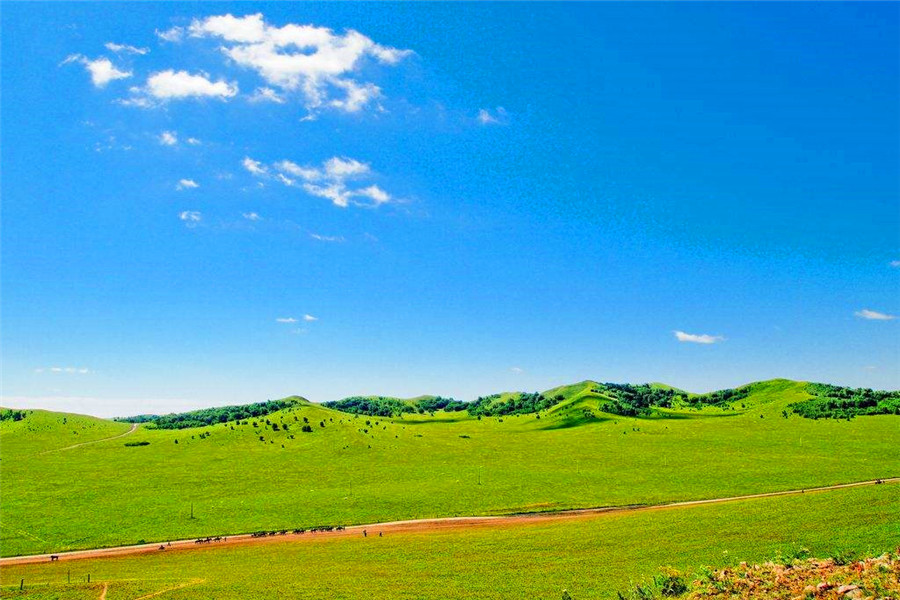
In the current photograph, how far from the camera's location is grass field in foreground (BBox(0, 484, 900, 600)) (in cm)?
5066

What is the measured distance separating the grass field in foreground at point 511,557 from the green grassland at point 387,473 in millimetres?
20607

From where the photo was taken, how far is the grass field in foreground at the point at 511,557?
50656 millimetres

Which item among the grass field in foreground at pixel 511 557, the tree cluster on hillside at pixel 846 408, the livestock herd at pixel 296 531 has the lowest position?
the livestock herd at pixel 296 531

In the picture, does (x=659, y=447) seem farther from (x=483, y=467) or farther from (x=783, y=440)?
(x=483, y=467)

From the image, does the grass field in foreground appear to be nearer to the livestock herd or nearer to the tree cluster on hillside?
the livestock herd

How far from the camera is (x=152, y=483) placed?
12794 cm

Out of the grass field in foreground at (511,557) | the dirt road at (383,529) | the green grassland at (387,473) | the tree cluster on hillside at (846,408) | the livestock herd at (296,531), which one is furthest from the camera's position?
the tree cluster on hillside at (846,408)

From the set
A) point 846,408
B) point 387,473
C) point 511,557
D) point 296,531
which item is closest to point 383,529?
point 296,531

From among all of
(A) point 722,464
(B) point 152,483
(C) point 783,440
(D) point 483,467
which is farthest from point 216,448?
(C) point 783,440

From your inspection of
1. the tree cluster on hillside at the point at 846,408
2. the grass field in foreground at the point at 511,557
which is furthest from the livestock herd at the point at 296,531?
the tree cluster on hillside at the point at 846,408

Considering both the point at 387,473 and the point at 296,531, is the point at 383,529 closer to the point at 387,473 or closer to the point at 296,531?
the point at 296,531

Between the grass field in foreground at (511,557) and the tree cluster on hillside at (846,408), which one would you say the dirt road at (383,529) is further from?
the tree cluster on hillside at (846,408)

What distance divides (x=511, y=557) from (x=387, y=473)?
7590cm

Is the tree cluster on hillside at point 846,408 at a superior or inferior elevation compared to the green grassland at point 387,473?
superior
